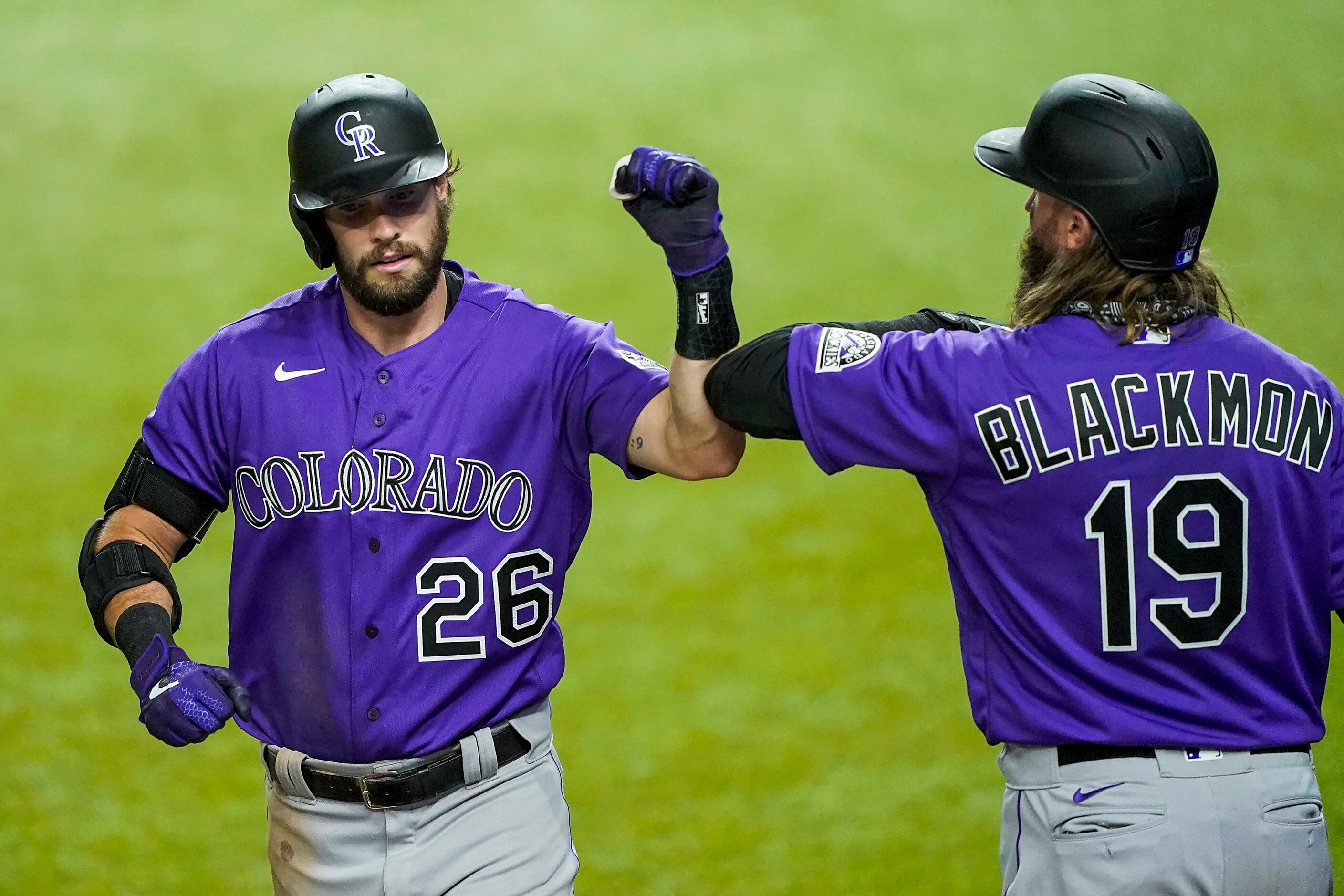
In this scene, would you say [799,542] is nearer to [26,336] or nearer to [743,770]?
[743,770]

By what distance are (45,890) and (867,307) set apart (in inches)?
120

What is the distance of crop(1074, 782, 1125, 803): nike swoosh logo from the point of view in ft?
6.53

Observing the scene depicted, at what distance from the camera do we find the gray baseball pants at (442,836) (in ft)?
7.79

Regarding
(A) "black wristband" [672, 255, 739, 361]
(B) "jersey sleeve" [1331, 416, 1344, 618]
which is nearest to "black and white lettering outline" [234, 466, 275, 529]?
(A) "black wristband" [672, 255, 739, 361]

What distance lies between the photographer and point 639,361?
97.0 inches

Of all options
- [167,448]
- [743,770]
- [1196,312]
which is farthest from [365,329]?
[743,770]

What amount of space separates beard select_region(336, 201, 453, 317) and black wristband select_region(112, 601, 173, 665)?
2.10 ft

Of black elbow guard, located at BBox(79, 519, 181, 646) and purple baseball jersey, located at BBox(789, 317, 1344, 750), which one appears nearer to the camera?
purple baseball jersey, located at BBox(789, 317, 1344, 750)

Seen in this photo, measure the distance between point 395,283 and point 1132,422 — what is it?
124cm

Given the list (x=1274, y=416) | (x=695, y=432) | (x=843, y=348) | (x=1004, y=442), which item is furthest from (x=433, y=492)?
(x=1274, y=416)

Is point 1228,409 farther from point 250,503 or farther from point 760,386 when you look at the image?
point 250,503

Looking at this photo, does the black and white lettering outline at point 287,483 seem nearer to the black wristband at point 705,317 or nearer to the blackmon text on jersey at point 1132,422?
the black wristband at point 705,317

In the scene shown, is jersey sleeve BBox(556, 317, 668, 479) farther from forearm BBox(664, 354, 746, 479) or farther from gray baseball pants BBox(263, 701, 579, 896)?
gray baseball pants BBox(263, 701, 579, 896)

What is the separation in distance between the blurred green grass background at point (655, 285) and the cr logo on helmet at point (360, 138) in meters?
2.08
